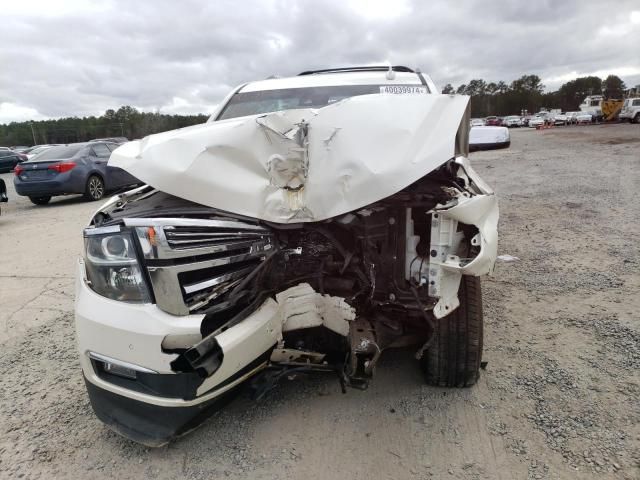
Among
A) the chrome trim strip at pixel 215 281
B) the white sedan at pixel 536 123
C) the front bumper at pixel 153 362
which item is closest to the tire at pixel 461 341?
the front bumper at pixel 153 362

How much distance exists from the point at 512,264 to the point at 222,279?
3693 millimetres

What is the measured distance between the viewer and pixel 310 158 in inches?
86.2

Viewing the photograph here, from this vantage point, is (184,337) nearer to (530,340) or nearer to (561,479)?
(561,479)

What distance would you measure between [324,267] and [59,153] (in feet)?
37.6

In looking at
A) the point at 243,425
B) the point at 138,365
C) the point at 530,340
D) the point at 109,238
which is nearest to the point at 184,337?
the point at 138,365

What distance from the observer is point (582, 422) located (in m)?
2.32

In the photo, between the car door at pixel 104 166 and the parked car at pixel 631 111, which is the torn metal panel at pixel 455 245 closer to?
the car door at pixel 104 166

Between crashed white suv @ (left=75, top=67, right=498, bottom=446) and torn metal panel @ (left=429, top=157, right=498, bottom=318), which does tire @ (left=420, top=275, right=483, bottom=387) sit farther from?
torn metal panel @ (left=429, top=157, right=498, bottom=318)

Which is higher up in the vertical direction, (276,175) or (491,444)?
(276,175)

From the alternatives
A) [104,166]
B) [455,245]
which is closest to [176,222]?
[455,245]

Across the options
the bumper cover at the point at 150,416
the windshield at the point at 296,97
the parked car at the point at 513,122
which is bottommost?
the parked car at the point at 513,122

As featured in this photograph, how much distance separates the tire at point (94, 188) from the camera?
442 inches

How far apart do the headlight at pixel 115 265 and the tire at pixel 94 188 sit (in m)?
10.3

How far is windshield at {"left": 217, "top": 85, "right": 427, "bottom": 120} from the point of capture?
366 cm
